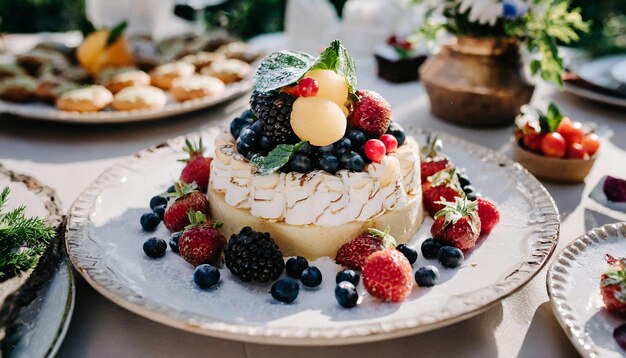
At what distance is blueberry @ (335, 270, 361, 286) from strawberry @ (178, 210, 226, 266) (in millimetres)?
315

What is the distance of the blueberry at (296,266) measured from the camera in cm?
133

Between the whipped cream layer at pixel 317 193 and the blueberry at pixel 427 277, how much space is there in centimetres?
23

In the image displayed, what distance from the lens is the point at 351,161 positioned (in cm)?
142

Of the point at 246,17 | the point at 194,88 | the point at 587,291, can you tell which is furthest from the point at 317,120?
the point at 246,17

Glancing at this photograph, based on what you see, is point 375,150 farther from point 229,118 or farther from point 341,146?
point 229,118

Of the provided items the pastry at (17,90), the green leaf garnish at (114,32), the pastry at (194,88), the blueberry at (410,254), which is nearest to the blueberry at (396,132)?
the blueberry at (410,254)

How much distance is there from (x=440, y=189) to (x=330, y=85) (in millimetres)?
471

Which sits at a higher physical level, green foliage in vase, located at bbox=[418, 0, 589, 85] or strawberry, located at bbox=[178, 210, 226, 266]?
green foliage in vase, located at bbox=[418, 0, 589, 85]

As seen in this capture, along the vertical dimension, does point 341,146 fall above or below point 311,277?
above

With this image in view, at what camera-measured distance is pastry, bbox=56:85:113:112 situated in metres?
2.22

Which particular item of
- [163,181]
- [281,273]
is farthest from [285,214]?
[163,181]

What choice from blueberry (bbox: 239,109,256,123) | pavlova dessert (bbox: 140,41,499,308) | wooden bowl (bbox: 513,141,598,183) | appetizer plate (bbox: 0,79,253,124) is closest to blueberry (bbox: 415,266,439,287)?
pavlova dessert (bbox: 140,41,499,308)

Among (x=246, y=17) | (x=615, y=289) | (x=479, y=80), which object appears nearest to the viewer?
(x=615, y=289)

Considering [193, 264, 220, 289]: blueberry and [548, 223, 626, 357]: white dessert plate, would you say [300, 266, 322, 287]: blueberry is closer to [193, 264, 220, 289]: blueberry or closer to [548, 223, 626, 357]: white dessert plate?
[193, 264, 220, 289]: blueberry
